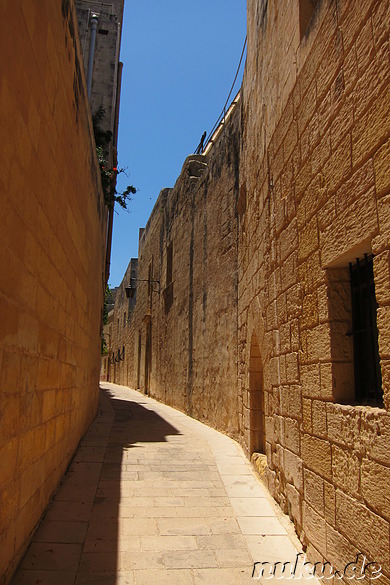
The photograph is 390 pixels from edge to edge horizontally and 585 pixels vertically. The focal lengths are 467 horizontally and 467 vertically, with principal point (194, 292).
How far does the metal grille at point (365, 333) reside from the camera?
2.49 meters

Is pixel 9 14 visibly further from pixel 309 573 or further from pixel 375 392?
pixel 309 573

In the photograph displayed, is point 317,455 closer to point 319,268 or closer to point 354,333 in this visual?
point 354,333

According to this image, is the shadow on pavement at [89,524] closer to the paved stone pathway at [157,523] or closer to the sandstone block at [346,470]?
the paved stone pathway at [157,523]

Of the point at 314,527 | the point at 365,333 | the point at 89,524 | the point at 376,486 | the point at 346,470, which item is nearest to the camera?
the point at 376,486

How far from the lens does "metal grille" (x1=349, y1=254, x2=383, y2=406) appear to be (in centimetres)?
249

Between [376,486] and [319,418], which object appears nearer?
[376,486]

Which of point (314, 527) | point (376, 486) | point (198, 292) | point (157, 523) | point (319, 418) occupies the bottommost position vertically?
point (157, 523)

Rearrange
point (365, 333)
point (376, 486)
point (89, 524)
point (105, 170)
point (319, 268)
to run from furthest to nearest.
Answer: point (105, 170) < point (89, 524) < point (319, 268) < point (365, 333) < point (376, 486)

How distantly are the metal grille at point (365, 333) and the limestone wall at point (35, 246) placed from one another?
6.06 ft

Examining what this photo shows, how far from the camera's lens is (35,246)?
8.89ft

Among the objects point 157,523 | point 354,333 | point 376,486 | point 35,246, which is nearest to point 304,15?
point 354,333

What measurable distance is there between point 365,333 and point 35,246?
194 centimetres

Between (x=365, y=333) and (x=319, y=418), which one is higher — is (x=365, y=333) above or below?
above

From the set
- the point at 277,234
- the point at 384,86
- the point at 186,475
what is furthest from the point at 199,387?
the point at 384,86
